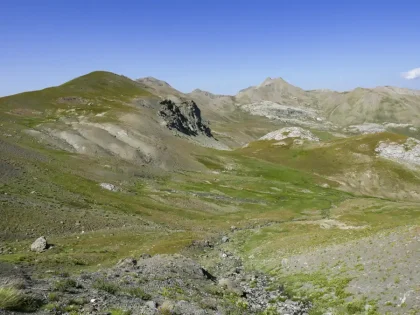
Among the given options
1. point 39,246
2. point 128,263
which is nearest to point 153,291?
point 128,263

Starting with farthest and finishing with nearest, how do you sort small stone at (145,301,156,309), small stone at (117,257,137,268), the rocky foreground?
small stone at (117,257,137,268)
small stone at (145,301,156,309)
the rocky foreground

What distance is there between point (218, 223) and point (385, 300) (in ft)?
179

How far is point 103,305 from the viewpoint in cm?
2153

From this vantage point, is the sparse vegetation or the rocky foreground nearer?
the rocky foreground

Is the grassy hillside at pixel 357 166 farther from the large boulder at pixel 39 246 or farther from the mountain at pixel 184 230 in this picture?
the large boulder at pixel 39 246

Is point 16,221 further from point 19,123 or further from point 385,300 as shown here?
point 19,123

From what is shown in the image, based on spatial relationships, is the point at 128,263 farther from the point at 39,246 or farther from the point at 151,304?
the point at 151,304

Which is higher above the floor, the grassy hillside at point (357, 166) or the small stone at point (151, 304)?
the small stone at point (151, 304)

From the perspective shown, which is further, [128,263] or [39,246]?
[39,246]

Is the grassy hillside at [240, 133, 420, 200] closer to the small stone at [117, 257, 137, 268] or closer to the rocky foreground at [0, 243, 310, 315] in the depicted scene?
the rocky foreground at [0, 243, 310, 315]

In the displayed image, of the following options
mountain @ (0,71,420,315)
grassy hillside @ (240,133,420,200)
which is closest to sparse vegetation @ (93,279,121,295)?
mountain @ (0,71,420,315)

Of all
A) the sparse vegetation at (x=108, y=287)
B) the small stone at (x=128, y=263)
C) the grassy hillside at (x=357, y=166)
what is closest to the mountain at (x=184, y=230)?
the sparse vegetation at (x=108, y=287)

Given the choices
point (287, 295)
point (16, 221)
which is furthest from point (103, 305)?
point (16, 221)

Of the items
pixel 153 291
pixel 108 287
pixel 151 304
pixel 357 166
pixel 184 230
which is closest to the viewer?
pixel 151 304
